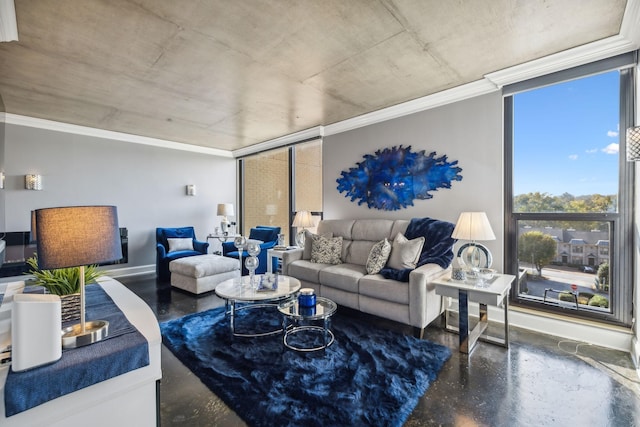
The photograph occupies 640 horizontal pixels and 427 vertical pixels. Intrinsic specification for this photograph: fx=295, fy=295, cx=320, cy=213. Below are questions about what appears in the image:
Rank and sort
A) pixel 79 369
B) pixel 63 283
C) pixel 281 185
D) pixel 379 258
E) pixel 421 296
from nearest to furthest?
pixel 79 369
pixel 63 283
pixel 421 296
pixel 379 258
pixel 281 185

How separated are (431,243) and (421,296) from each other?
2.58ft

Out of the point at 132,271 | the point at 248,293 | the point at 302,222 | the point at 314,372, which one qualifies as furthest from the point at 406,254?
the point at 132,271

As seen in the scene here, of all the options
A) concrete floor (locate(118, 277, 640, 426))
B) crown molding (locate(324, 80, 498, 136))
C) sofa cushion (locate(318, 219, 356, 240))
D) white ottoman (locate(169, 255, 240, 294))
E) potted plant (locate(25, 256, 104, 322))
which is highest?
crown molding (locate(324, 80, 498, 136))

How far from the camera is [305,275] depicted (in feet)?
12.1

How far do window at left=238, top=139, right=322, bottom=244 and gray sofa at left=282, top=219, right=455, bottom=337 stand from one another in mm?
1261

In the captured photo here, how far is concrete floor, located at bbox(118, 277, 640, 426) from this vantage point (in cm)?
171

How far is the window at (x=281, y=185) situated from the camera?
5.37 metres

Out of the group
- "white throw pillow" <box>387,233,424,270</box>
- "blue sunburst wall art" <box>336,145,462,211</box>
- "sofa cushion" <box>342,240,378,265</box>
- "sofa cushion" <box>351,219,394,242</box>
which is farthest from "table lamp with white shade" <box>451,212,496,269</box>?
"sofa cushion" <box>342,240,378,265</box>

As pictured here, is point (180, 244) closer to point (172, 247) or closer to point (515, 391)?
point (172, 247)

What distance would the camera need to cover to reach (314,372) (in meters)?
2.13

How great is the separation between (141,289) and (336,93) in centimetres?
395

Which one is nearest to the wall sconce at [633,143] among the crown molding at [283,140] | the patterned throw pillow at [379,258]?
the patterned throw pillow at [379,258]

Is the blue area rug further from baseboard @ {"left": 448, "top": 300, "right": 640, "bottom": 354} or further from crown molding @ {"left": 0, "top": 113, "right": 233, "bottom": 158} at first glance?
crown molding @ {"left": 0, "top": 113, "right": 233, "bottom": 158}

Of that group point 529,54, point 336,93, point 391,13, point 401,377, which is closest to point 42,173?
point 336,93
